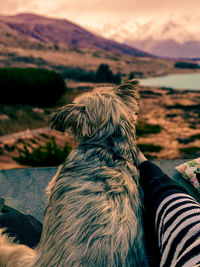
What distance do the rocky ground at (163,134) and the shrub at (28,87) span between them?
0.94 m

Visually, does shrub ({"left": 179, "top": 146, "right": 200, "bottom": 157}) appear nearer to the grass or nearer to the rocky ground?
the rocky ground

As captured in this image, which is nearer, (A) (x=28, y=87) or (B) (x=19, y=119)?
(B) (x=19, y=119)

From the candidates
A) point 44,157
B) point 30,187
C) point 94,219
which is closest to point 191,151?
point 44,157

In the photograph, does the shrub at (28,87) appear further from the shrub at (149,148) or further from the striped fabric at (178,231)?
the striped fabric at (178,231)

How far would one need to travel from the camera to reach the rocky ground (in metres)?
5.93

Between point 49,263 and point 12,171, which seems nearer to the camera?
point 49,263

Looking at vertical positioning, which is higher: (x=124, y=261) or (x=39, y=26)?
(x=39, y=26)

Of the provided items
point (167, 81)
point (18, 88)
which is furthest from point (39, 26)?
point (167, 81)

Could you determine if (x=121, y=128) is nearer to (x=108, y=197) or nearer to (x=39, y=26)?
(x=108, y=197)

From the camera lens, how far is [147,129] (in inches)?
299

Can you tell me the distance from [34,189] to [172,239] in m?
Answer: 2.07

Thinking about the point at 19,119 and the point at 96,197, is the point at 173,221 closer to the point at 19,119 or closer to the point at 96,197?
the point at 96,197

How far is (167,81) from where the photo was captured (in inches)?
520

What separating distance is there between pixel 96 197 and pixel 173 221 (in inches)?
16.1
